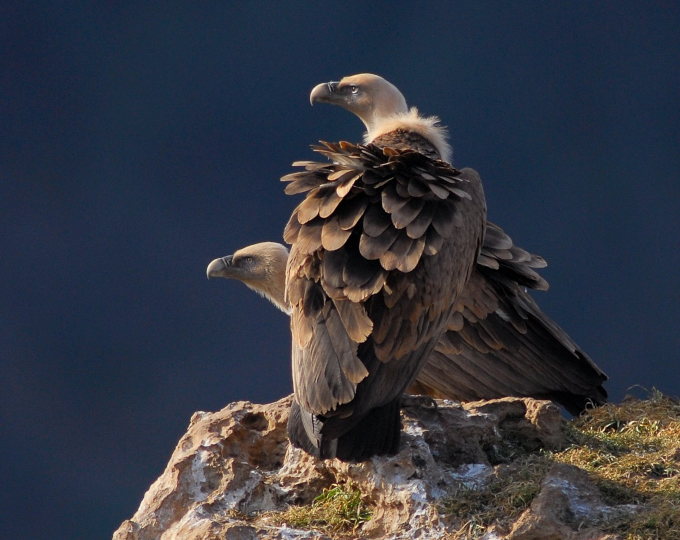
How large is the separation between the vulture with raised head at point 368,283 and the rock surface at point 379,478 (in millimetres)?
226

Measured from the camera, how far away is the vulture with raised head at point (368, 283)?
4.93m

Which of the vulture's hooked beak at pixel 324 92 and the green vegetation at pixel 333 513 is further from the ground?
the vulture's hooked beak at pixel 324 92

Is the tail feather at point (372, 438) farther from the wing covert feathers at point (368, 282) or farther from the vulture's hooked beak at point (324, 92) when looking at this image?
the vulture's hooked beak at point (324, 92)

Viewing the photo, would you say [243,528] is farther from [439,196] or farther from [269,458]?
[439,196]

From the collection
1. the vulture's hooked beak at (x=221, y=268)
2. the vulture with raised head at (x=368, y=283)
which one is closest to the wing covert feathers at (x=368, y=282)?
the vulture with raised head at (x=368, y=283)

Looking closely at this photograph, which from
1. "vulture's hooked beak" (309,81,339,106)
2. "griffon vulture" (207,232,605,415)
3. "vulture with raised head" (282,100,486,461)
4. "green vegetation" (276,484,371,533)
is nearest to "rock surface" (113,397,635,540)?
"green vegetation" (276,484,371,533)

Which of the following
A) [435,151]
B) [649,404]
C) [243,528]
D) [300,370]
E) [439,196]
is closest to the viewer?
[243,528]

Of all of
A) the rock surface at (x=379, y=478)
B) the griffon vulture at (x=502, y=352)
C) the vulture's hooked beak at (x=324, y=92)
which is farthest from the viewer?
the vulture's hooked beak at (x=324, y=92)

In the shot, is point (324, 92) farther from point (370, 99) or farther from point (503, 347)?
point (503, 347)

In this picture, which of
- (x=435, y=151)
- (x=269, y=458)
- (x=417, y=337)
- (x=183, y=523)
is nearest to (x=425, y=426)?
(x=417, y=337)

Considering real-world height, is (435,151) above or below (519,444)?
above

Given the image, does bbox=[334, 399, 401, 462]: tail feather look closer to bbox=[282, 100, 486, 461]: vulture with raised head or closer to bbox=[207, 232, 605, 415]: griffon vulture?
bbox=[282, 100, 486, 461]: vulture with raised head

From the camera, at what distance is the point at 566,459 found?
5.33 metres

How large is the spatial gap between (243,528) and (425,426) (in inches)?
41.6
